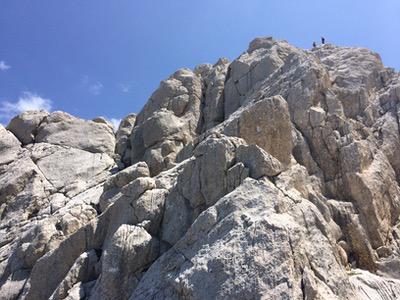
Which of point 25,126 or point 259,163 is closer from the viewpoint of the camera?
point 259,163

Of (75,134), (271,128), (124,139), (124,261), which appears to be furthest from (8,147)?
(124,261)

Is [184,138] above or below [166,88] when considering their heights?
below

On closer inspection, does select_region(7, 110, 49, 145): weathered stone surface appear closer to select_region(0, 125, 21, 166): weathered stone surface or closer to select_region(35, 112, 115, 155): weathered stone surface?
select_region(35, 112, 115, 155): weathered stone surface

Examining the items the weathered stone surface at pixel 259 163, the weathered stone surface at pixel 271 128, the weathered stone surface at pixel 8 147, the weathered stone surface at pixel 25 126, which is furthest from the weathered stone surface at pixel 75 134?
the weathered stone surface at pixel 259 163

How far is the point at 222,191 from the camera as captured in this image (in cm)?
2623

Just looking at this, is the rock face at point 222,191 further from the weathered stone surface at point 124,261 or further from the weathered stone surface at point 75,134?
the weathered stone surface at point 75,134

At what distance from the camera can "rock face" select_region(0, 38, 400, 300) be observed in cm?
1992

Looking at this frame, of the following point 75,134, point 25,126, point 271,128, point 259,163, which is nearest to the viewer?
point 259,163

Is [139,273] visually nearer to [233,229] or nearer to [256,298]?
[233,229]

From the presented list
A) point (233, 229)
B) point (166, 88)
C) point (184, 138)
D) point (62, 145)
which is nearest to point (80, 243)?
point (233, 229)

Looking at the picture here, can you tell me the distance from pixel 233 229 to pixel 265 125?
15611 mm

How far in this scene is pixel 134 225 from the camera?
27.2m

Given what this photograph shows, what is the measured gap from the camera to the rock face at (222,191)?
19922mm

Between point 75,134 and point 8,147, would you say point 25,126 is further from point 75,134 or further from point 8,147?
point 75,134
